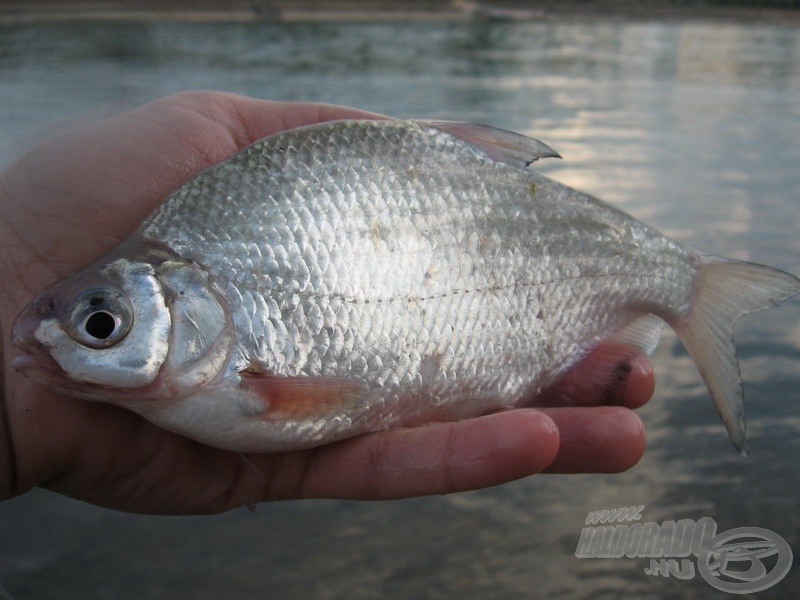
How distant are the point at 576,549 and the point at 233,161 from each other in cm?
289

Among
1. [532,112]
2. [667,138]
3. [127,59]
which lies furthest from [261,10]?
[667,138]

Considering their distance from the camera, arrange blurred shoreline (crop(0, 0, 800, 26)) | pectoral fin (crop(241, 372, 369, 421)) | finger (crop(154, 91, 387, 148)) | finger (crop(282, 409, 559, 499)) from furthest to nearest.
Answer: blurred shoreline (crop(0, 0, 800, 26)) < finger (crop(154, 91, 387, 148)) < finger (crop(282, 409, 559, 499)) < pectoral fin (crop(241, 372, 369, 421))

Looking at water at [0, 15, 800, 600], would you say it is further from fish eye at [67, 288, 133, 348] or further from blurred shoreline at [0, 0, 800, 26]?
blurred shoreline at [0, 0, 800, 26]

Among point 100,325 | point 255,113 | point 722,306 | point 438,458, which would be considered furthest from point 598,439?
point 255,113

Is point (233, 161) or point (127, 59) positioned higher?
point (233, 161)

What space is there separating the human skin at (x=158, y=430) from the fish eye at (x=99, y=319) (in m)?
0.55

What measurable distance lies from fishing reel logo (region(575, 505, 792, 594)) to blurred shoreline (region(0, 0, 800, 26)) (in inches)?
1913

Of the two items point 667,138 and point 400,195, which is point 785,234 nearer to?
point 667,138

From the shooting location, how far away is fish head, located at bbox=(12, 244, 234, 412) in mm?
2248

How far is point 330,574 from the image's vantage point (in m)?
4.12

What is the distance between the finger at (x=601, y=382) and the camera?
317cm

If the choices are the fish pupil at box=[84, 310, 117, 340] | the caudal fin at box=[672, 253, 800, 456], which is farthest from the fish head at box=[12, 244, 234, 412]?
the caudal fin at box=[672, 253, 800, 456]

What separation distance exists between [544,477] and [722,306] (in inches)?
77.5

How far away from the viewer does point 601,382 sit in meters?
3.17
